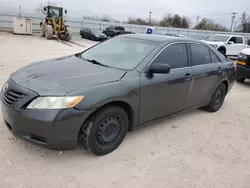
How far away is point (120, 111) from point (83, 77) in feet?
2.05

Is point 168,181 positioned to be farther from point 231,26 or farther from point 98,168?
point 231,26

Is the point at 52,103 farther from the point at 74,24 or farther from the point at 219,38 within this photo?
the point at 74,24

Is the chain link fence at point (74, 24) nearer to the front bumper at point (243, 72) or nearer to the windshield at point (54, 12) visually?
the windshield at point (54, 12)

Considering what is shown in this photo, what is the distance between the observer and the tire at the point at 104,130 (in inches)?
108

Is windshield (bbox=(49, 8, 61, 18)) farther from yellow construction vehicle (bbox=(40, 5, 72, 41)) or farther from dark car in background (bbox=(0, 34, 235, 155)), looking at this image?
dark car in background (bbox=(0, 34, 235, 155))

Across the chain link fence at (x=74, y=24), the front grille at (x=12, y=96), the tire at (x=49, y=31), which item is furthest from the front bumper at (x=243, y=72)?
the tire at (x=49, y=31)

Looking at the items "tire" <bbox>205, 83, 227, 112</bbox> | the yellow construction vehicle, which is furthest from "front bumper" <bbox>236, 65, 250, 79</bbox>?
the yellow construction vehicle

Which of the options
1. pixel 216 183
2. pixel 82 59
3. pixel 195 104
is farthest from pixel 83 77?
pixel 195 104

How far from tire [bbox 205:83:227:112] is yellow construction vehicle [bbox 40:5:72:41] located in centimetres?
1711

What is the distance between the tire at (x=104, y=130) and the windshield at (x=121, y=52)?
2.32 ft

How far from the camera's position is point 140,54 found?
346cm

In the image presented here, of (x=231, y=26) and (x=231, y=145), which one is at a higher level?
(x=231, y=26)

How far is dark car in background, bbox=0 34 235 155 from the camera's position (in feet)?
8.25

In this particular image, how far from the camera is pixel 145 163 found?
2.94 metres
